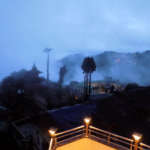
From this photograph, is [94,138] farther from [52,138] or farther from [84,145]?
[52,138]

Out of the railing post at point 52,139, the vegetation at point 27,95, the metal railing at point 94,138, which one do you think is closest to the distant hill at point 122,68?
the vegetation at point 27,95

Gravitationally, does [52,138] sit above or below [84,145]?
above

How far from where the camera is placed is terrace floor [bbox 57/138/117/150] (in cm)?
Result: 509

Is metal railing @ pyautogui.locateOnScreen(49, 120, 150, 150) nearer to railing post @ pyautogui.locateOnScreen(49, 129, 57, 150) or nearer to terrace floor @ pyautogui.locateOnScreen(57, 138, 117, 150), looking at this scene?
railing post @ pyautogui.locateOnScreen(49, 129, 57, 150)

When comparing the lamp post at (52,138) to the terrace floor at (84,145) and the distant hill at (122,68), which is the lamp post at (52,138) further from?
the distant hill at (122,68)

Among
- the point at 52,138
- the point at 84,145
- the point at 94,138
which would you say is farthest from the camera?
the point at 94,138

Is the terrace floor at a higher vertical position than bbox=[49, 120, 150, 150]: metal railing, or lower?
lower

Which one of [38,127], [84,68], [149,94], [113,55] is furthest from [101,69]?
[38,127]

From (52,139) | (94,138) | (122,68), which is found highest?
(122,68)

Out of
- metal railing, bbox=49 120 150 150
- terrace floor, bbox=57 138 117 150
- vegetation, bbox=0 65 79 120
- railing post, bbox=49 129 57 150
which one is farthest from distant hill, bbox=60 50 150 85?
railing post, bbox=49 129 57 150

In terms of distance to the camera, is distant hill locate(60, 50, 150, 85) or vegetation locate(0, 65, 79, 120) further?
distant hill locate(60, 50, 150, 85)

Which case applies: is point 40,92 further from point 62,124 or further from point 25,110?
point 62,124

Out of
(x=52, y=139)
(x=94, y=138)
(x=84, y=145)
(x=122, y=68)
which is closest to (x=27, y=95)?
(x=94, y=138)

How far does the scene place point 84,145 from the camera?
5.32m
